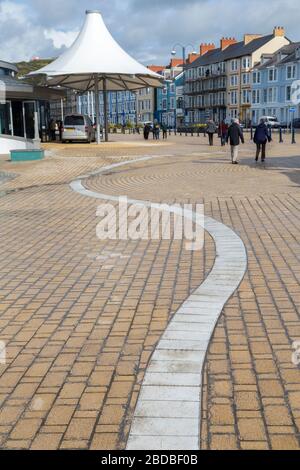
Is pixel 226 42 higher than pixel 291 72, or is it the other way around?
pixel 226 42

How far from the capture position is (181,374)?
3623mm

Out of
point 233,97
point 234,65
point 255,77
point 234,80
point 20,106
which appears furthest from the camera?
point 233,97

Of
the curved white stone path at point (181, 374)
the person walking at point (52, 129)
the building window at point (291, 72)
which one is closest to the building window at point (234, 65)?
the building window at point (291, 72)

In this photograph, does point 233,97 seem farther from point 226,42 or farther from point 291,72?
point 291,72

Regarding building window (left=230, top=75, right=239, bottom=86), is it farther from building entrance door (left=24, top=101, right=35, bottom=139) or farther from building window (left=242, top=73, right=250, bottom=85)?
building entrance door (left=24, top=101, right=35, bottom=139)

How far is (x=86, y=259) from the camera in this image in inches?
266

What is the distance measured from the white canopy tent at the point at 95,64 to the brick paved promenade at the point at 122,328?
67.0ft

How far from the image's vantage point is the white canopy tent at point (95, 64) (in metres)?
28.6

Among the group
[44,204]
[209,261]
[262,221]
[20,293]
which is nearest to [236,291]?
[209,261]

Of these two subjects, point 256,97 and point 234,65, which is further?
point 234,65

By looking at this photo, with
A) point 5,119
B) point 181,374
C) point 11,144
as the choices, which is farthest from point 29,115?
point 181,374

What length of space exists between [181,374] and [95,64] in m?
27.4

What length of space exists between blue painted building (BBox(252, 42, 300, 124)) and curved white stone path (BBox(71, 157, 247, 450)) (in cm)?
6331
